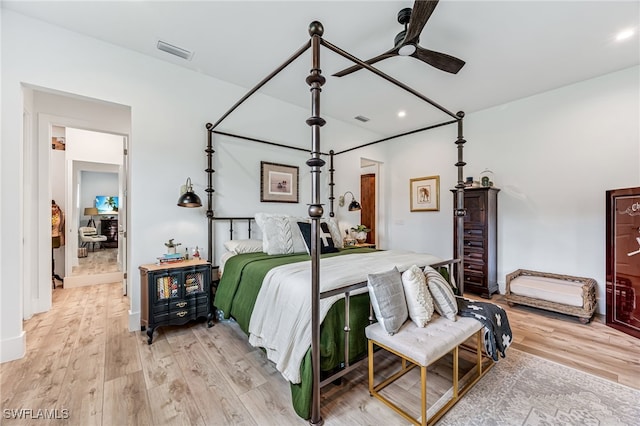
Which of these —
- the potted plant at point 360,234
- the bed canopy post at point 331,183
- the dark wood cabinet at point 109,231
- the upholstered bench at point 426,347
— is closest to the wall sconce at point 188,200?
the upholstered bench at point 426,347

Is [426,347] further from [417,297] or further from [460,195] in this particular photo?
[460,195]

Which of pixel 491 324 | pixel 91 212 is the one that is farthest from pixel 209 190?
pixel 91 212

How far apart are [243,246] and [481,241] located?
3.49 meters

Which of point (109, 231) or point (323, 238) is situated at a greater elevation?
point (323, 238)

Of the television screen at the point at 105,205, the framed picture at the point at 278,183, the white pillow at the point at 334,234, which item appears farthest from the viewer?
the television screen at the point at 105,205

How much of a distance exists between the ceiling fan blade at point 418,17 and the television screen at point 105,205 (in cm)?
835

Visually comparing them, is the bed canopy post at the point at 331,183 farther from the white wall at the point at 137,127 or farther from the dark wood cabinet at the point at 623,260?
the dark wood cabinet at the point at 623,260

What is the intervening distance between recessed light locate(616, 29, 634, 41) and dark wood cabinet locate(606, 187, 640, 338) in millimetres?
1531

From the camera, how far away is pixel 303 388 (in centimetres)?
158

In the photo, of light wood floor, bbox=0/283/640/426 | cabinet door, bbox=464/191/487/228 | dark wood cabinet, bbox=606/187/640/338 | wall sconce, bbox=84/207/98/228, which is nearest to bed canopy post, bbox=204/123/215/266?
light wood floor, bbox=0/283/640/426

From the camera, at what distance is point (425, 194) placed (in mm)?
5098

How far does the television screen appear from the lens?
7203 millimetres

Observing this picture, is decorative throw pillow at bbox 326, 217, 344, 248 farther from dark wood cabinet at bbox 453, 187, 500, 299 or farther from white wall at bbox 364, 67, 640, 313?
white wall at bbox 364, 67, 640, 313

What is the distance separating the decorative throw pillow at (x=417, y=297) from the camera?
1824 mm
